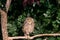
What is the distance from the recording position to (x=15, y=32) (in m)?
2.74

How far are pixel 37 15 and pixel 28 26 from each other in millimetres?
224

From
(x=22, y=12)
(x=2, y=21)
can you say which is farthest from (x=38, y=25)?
(x=2, y=21)

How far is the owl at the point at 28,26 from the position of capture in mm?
2565

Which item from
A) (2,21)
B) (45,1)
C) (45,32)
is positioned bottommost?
(45,32)

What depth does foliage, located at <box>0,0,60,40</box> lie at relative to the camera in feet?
8.67

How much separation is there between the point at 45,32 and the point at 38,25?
113mm

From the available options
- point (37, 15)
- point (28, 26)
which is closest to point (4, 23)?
point (28, 26)

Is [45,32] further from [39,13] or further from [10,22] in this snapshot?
[10,22]

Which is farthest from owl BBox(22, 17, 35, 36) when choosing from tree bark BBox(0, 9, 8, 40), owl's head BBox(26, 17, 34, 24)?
tree bark BBox(0, 9, 8, 40)

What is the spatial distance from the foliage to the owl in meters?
0.09

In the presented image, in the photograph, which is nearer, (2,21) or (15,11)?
(2,21)

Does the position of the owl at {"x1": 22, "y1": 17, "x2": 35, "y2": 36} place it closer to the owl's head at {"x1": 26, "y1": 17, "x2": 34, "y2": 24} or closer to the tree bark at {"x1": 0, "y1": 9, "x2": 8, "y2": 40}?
the owl's head at {"x1": 26, "y1": 17, "x2": 34, "y2": 24}

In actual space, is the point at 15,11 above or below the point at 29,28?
above

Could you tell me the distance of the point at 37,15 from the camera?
8.91 feet
